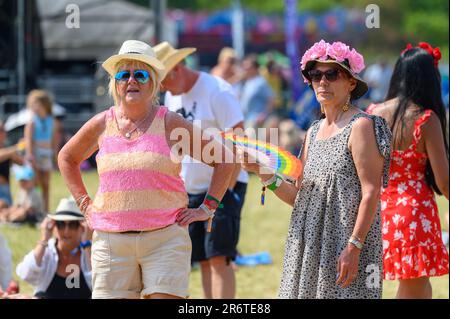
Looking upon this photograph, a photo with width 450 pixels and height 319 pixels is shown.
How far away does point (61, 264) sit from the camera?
6.20 meters

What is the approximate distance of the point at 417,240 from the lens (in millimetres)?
5605

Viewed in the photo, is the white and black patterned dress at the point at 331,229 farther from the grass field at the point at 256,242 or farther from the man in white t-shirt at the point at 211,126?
the grass field at the point at 256,242

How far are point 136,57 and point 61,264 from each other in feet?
6.89

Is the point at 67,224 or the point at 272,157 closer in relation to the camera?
the point at 272,157

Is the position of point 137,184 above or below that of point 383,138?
below

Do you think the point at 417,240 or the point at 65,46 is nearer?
the point at 417,240

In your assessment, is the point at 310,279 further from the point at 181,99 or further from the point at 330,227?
the point at 181,99

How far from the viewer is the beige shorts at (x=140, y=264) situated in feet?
14.8

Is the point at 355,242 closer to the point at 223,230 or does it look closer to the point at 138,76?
the point at 138,76

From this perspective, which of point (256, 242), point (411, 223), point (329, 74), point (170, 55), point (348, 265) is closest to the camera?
A: point (348, 265)

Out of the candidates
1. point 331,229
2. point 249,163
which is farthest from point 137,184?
point 331,229
